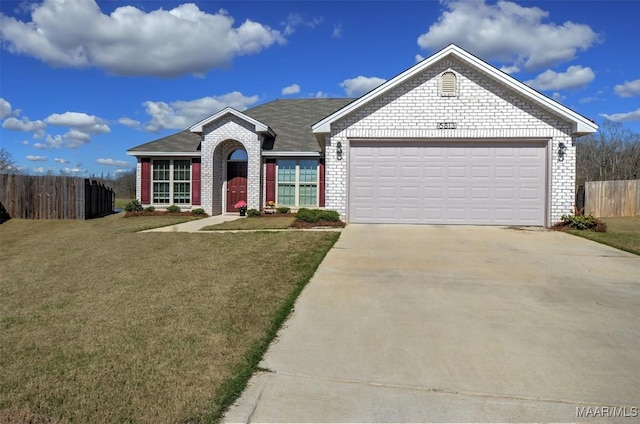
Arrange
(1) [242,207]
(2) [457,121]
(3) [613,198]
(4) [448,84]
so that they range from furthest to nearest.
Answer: (3) [613,198]
(1) [242,207]
(4) [448,84]
(2) [457,121]

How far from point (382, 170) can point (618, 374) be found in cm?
1071

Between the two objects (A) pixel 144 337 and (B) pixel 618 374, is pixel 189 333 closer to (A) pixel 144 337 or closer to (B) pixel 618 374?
(A) pixel 144 337

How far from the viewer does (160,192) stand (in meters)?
20.3

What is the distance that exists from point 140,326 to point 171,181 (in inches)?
645

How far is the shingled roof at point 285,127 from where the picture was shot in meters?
19.6

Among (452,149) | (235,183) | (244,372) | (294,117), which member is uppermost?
(294,117)

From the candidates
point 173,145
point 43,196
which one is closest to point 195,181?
point 173,145

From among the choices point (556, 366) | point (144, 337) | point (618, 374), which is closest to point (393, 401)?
point (556, 366)

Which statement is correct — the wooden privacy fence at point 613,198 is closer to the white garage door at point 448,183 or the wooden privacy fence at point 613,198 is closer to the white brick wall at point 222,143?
the white garage door at point 448,183

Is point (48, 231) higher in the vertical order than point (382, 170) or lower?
lower

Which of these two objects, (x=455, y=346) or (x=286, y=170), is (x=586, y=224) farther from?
(x=286, y=170)

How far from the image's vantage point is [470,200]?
13789 mm

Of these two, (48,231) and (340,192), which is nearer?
(340,192)

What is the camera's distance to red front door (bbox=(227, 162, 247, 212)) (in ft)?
65.5
